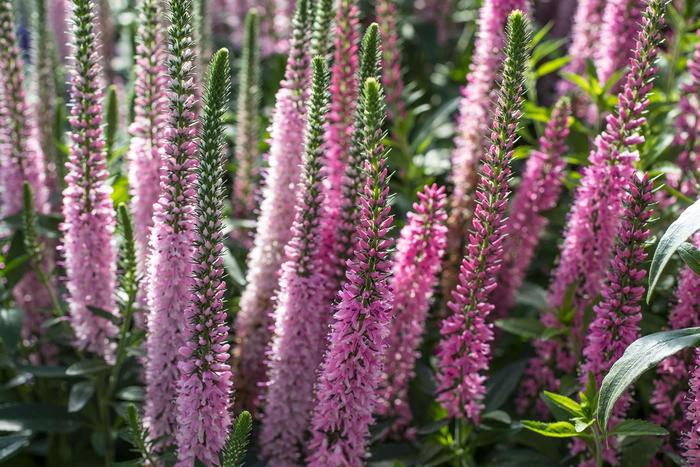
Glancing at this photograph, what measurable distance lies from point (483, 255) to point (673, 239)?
0.46 meters

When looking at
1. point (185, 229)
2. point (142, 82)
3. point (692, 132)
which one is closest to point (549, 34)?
point (692, 132)

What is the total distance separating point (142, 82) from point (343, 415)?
51.8 inches

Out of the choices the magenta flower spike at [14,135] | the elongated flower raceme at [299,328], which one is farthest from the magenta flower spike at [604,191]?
the magenta flower spike at [14,135]

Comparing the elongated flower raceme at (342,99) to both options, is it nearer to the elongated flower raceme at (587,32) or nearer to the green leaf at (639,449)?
the green leaf at (639,449)

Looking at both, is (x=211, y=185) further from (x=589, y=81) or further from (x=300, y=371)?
(x=589, y=81)

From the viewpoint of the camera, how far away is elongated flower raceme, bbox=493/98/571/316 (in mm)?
2928

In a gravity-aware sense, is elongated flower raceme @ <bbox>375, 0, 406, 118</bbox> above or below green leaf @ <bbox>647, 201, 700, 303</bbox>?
above

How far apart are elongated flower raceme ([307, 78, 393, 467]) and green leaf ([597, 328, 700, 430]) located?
1.79ft

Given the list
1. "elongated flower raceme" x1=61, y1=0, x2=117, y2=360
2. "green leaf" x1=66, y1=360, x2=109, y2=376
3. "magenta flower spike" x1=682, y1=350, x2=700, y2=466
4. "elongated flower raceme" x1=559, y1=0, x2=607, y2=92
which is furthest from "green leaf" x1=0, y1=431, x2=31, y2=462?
"elongated flower raceme" x1=559, y1=0, x2=607, y2=92

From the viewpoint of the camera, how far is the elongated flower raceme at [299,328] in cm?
229

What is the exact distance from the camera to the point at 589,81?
330 cm

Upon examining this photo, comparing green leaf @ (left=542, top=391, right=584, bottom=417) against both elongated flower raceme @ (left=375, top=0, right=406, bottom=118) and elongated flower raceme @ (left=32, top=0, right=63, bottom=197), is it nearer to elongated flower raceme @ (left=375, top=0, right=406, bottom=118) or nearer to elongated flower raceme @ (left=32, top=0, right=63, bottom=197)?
elongated flower raceme @ (left=375, top=0, right=406, bottom=118)

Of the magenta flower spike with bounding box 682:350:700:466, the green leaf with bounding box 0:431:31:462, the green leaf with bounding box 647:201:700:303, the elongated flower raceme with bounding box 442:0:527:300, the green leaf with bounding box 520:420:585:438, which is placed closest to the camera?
the green leaf with bounding box 647:201:700:303

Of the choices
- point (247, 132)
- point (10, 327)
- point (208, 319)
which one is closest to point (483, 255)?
point (208, 319)
